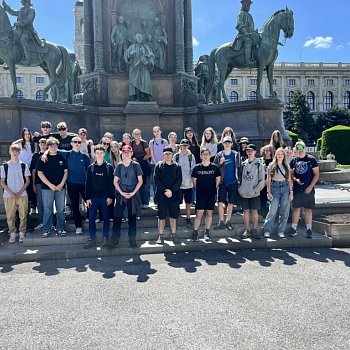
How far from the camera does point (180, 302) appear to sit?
422 cm

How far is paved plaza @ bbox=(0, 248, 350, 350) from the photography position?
3357 millimetres

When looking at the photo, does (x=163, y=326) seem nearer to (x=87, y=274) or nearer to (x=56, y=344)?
(x=56, y=344)

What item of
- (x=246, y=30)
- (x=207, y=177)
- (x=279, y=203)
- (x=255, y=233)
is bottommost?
(x=255, y=233)

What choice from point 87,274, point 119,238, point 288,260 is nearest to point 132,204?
point 119,238

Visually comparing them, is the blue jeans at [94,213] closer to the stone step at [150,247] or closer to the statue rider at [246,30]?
the stone step at [150,247]

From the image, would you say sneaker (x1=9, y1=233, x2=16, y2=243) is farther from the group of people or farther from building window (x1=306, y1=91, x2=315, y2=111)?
building window (x1=306, y1=91, x2=315, y2=111)

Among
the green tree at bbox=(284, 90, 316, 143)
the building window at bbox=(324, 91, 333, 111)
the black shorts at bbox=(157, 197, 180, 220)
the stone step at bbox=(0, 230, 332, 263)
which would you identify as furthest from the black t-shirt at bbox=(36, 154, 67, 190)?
the building window at bbox=(324, 91, 333, 111)

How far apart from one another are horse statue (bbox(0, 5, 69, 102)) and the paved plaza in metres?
10.3

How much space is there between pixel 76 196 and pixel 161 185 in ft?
5.93

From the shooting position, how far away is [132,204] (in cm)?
623

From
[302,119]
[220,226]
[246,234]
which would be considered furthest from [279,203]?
[302,119]

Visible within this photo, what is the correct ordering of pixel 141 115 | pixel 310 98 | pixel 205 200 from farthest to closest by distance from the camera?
pixel 310 98
pixel 141 115
pixel 205 200

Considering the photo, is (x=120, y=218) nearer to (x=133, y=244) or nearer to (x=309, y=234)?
(x=133, y=244)

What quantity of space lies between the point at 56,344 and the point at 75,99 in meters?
12.8
